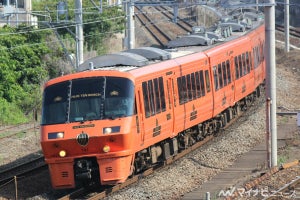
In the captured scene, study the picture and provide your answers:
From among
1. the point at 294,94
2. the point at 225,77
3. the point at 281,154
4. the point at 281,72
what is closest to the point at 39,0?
the point at 281,72

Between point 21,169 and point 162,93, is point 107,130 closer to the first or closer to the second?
point 162,93

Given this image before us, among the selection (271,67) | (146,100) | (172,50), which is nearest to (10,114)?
(172,50)

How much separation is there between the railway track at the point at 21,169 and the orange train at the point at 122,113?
2724 millimetres

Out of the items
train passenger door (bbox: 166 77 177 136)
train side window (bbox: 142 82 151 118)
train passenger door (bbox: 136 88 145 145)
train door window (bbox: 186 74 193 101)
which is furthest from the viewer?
train door window (bbox: 186 74 193 101)

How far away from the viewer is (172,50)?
22125 millimetres

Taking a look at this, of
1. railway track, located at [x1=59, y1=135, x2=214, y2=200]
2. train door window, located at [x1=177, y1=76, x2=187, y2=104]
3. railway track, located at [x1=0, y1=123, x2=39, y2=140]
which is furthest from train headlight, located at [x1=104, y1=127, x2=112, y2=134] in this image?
railway track, located at [x1=0, y1=123, x2=39, y2=140]

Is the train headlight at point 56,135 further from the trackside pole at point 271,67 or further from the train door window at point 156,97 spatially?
the trackside pole at point 271,67

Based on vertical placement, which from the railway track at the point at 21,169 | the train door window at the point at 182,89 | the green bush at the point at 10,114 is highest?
the train door window at the point at 182,89

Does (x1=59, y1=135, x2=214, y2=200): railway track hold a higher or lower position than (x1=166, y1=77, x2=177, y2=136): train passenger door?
lower

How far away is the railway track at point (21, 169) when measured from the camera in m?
18.7

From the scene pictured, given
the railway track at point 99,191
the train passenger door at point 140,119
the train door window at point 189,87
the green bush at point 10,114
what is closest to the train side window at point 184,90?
the train door window at point 189,87

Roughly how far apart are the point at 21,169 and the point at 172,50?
209 inches

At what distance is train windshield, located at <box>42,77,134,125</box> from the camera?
16016mm

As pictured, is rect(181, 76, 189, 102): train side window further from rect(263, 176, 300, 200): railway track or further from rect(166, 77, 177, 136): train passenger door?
rect(263, 176, 300, 200): railway track
